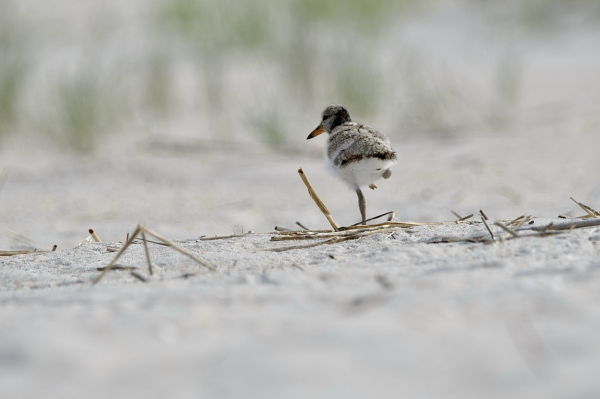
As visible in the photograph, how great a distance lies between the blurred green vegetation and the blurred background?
0.03 m

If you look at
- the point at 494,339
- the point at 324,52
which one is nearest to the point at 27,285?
the point at 494,339

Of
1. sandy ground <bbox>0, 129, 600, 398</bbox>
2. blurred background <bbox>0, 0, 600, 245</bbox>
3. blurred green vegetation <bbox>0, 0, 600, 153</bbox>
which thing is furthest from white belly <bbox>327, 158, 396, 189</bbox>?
blurred green vegetation <bbox>0, 0, 600, 153</bbox>

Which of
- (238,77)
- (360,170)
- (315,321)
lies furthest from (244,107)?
(315,321)

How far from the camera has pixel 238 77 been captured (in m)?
11.2

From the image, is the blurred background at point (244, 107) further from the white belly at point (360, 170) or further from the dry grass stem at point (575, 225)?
the dry grass stem at point (575, 225)

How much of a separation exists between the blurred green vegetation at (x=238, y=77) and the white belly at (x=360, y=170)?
4116 millimetres

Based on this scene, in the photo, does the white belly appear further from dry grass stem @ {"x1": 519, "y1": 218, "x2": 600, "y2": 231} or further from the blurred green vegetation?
the blurred green vegetation

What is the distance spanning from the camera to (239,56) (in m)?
11.0

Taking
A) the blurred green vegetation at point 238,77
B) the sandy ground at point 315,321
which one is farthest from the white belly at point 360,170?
the blurred green vegetation at point 238,77

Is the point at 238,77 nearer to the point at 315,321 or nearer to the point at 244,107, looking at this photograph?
the point at 244,107

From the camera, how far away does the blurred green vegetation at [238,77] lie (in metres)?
8.40

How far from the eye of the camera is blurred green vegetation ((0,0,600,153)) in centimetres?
840

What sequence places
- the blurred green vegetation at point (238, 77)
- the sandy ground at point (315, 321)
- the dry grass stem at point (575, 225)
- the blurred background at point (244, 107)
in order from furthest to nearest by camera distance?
the blurred green vegetation at point (238, 77) → the blurred background at point (244, 107) → the dry grass stem at point (575, 225) → the sandy ground at point (315, 321)

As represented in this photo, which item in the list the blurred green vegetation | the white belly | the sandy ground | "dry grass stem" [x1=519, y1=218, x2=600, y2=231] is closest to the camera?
the sandy ground
